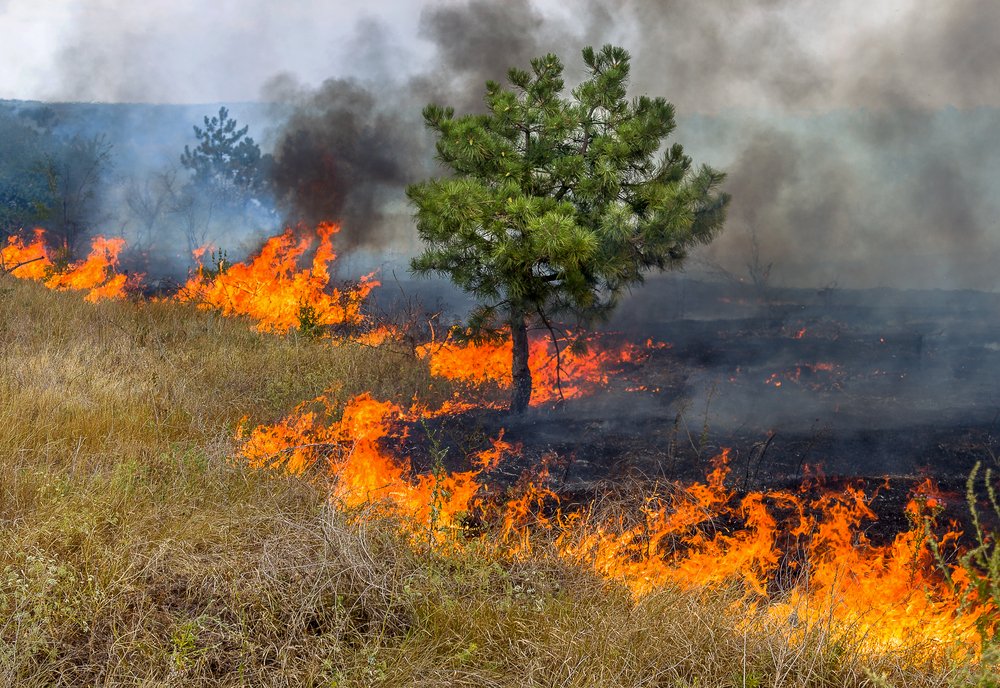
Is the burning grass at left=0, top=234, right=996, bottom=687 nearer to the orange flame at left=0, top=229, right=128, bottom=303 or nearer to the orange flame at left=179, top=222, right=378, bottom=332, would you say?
the orange flame at left=179, top=222, right=378, bottom=332

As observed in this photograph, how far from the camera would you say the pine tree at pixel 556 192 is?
24.0 feet

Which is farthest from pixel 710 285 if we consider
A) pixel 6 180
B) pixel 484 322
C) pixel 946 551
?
Answer: pixel 6 180

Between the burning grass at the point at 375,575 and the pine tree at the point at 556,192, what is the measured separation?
1.90 m

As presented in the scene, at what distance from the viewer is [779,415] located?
8.65 meters

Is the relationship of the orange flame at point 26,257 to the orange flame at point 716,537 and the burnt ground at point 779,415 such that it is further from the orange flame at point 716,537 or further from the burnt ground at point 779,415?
the burnt ground at point 779,415

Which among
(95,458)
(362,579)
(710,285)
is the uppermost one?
(710,285)

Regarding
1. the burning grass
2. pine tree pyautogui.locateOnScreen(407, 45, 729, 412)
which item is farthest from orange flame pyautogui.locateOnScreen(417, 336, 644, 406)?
the burning grass

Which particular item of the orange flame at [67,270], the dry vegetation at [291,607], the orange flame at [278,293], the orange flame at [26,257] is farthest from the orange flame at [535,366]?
the orange flame at [26,257]

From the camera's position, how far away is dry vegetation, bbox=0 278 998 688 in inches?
131

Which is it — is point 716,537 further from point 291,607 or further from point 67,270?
point 67,270

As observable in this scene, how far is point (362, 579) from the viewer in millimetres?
3816

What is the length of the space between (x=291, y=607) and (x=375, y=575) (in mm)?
446

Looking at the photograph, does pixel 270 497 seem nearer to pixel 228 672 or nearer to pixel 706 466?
pixel 228 672

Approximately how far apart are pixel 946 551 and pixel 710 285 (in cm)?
1350
